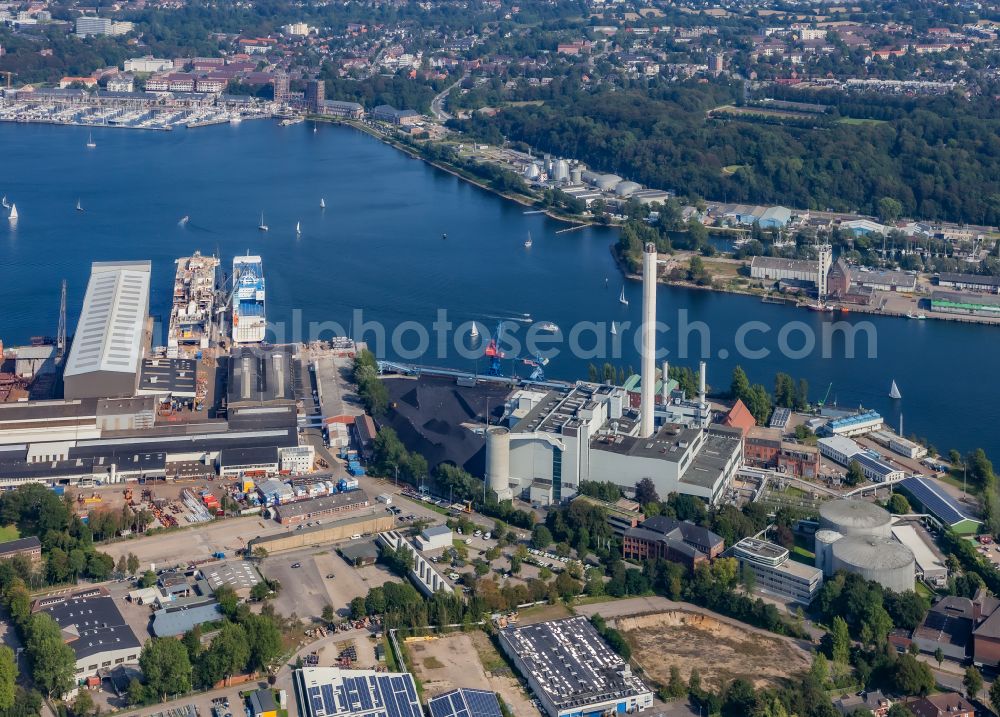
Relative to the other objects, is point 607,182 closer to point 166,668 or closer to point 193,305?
point 193,305

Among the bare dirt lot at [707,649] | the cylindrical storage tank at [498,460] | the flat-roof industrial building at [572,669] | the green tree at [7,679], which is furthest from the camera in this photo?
the cylindrical storage tank at [498,460]

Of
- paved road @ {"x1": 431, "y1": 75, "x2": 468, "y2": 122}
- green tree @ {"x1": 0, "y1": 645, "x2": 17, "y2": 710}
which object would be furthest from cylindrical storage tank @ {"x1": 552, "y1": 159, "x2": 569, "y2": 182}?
green tree @ {"x1": 0, "y1": 645, "x2": 17, "y2": 710}

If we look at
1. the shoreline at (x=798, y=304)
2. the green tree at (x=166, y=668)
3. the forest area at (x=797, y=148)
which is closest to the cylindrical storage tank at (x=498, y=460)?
the green tree at (x=166, y=668)

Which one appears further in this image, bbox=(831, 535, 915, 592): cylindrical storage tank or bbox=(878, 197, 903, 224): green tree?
bbox=(878, 197, 903, 224): green tree

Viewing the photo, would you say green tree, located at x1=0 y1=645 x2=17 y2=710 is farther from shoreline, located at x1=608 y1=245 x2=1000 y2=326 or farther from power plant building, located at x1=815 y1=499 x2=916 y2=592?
shoreline, located at x1=608 y1=245 x2=1000 y2=326

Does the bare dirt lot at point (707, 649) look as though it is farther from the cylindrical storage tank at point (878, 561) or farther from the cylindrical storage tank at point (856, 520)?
the cylindrical storage tank at point (856, 520)

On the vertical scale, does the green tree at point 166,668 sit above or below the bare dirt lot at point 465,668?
above
